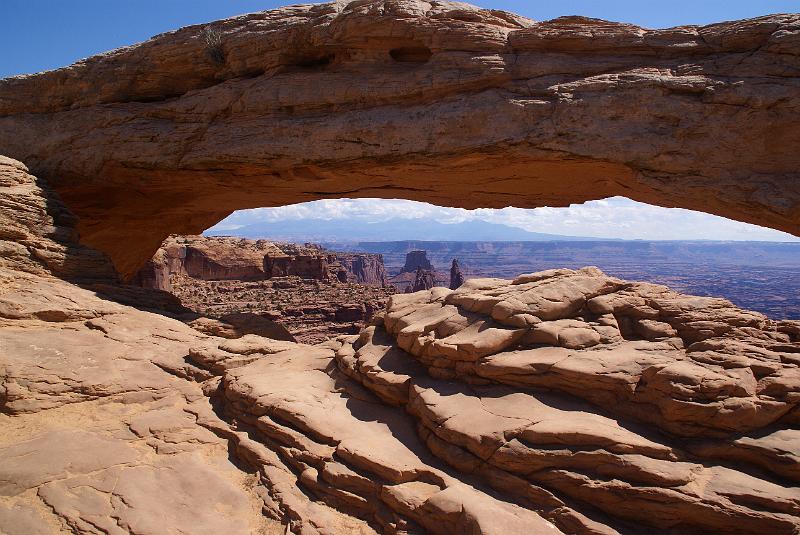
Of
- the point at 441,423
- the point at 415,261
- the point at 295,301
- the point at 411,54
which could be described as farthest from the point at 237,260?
the point at 415,261

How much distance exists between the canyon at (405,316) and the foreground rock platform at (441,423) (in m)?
0.04

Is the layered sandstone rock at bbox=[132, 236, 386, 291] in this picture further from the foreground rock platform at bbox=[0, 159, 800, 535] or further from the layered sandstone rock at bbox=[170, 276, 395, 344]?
the foreground rock platform at bbox=[0, 159, 800, 535]

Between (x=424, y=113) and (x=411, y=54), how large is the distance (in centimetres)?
189

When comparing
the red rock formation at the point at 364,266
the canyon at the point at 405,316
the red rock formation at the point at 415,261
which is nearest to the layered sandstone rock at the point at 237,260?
the canyon at the point at 405,316

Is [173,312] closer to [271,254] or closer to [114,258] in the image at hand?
[114,258]

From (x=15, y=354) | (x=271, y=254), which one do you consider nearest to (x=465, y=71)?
(x=15, y=354)

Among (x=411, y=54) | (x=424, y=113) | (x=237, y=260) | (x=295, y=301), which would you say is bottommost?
(x=295, y=301)

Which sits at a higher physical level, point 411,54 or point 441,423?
point 411,54

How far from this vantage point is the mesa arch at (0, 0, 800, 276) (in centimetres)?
1051

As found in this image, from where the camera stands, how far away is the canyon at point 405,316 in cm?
628

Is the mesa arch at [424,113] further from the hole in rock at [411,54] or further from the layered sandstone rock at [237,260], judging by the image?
the layered sandstone rock at [237,260]

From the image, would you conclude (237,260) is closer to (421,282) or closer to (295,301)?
(295,301)

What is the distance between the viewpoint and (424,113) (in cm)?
1227

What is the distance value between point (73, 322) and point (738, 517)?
11930mm
